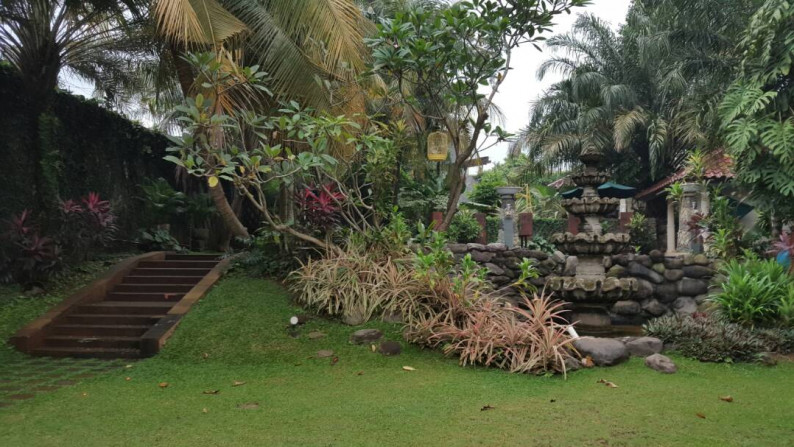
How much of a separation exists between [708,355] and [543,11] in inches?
172

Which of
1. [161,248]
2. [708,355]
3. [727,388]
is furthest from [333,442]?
[161,248]

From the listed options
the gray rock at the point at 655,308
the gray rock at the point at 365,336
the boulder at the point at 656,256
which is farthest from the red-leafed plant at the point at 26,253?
the boulder at the point at 656,256

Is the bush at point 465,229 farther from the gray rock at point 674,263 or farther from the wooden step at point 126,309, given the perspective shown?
the wooden step at point 126,309

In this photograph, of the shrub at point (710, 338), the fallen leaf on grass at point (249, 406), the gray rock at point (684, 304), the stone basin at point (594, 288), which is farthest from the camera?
the gray rock at point (684, 304)

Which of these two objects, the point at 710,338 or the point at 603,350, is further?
the point at 710,338

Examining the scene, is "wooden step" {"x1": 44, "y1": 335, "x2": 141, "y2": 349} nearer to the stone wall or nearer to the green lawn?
the green lawn

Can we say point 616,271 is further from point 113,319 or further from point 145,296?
point 113,319

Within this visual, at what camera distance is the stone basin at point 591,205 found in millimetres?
8430

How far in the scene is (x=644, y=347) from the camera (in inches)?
239

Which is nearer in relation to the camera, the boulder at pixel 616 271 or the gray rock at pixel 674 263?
the gray rock at pixel 674 263

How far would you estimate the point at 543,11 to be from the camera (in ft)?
23.1

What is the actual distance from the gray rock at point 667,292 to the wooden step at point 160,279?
23.9ft

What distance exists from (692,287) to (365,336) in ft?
17.7

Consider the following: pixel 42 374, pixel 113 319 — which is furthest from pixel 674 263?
pixel 42 374
